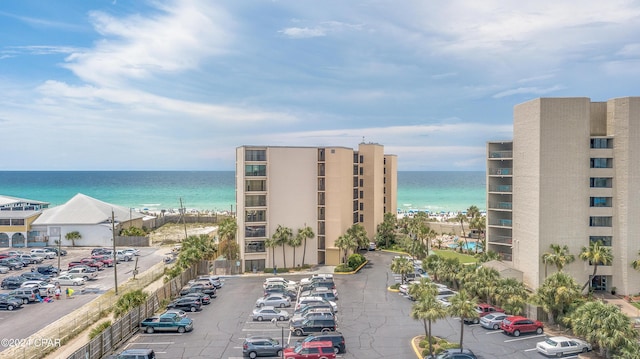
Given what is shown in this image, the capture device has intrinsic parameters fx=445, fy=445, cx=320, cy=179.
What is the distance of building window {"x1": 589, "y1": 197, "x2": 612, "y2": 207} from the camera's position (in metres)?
49.2

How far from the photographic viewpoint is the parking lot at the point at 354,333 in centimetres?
3394

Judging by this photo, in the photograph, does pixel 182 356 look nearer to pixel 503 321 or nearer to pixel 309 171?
pixel 503 321

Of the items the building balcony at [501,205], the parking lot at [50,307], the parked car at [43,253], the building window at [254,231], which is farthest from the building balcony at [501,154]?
the parked car at [43,253]

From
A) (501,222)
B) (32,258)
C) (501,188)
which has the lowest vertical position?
(32,258)

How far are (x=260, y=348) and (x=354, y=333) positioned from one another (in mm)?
8966

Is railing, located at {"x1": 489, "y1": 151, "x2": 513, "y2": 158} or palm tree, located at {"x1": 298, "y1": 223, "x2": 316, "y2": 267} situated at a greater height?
railing, located at {"x1": 489, "y1": 151, "x2": 513, "y2": 158}

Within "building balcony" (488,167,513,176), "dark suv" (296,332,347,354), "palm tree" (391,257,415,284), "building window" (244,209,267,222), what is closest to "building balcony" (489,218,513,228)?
"building balcony" (488,167,513,176)

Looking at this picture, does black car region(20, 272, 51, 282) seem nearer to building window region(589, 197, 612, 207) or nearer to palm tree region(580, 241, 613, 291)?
palm tree region(580, 241, 613, 291)

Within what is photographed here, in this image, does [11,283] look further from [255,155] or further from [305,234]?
[305,234]

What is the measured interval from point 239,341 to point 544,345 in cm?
2373

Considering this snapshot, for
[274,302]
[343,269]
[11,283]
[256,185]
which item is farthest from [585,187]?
[11,283]

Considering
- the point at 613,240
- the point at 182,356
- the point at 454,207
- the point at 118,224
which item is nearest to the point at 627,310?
the point at 613,240

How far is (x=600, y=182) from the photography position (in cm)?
4953

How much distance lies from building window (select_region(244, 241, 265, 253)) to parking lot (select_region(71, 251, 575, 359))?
40.1 feet
